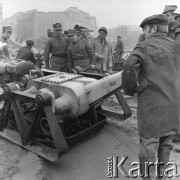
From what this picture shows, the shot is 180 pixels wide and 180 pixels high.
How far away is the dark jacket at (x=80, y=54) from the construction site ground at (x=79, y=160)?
6.93ft

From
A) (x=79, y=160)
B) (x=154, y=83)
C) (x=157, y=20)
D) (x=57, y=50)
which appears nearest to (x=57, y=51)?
(x=57, y=50)

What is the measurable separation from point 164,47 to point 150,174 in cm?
129

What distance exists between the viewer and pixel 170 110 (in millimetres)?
2746

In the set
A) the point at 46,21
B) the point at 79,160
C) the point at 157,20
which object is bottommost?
the point at 79,160

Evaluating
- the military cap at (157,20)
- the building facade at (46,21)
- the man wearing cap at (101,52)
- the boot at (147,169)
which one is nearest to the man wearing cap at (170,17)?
the man wearing cap at (101,52)

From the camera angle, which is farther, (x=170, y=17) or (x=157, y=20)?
(x=170, y=17)

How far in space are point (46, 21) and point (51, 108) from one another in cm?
3453

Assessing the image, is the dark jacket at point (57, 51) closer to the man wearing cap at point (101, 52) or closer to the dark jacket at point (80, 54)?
the dark jacket at point (80, 54)

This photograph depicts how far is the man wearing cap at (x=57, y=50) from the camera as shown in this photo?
6.23 metres

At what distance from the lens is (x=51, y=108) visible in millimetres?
3348

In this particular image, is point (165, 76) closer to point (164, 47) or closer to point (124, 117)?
point (164, 47)

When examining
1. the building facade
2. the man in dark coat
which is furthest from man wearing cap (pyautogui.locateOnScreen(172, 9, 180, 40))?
the building facade

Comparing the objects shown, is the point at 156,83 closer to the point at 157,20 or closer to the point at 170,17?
the point at 157,20

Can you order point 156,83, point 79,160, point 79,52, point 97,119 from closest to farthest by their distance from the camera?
point 156,83 → point 79,160 → point 97,119 → point 79,52
